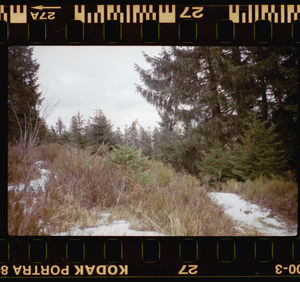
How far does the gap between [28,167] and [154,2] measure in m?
3.08

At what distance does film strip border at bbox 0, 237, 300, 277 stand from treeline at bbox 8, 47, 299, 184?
1350 mm

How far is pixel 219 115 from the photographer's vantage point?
9.82 feet

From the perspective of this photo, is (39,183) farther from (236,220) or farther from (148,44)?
(236,220)

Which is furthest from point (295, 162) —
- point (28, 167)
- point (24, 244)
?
point (28, 167)

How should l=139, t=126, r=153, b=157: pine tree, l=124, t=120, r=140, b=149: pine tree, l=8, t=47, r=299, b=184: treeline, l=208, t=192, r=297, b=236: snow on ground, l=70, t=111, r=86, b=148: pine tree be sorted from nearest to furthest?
l=208, t=192, r=297, b=236: snow on ground
l=8, t=47, r=299, b=184: treeline
l=70, t=111, r=86, b=148: pine tree
l=124, t=120, r=140, b=149: pine tree
l=139, t=126, r=153, b=157: pine tree

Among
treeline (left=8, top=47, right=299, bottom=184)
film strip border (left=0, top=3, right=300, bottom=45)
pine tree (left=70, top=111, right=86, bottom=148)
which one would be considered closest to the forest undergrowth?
treeline (left=8, top=47, right=299, bottom=184)

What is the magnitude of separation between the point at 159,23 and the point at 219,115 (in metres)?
2.20

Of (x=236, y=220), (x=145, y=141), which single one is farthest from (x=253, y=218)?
(x=145, y=141)

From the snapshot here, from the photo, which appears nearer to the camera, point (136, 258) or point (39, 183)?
point (136, 258)

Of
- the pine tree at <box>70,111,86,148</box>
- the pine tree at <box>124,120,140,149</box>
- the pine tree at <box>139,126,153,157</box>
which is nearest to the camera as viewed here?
the pine tree at <box>70,111,86,148</box>

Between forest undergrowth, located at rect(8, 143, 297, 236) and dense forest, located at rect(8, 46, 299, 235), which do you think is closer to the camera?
forest undergrowth, located at rect(8, 143, 297, 236)

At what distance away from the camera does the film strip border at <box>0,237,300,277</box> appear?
1.58 m

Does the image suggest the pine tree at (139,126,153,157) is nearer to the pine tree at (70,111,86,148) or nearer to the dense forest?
the dense forest

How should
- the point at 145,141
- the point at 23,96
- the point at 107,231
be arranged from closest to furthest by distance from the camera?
the point at 107,231, the point at 23,96, the point at 145,141
